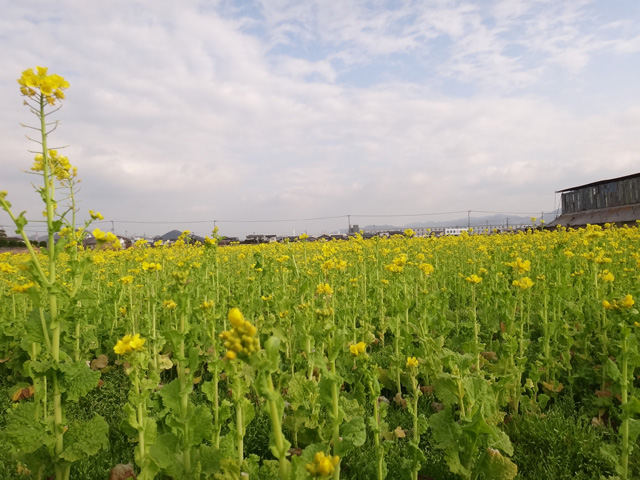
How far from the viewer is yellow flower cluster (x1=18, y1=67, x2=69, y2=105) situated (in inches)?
76.9

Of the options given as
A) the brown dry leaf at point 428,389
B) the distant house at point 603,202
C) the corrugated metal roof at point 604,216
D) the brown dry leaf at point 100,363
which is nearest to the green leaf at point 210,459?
the brown dry leaf at point 428,389

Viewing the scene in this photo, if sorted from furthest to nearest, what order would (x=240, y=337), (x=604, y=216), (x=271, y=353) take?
(x=604, y=216)
(x=271, y=353)
(x=240, y=337)

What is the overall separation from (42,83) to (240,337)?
1.88 meters

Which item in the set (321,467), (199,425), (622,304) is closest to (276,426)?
(321,467)

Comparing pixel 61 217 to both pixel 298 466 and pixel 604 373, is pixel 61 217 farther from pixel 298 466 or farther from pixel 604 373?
pixel 604 373

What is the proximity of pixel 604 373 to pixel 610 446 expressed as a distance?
1217 millimetres

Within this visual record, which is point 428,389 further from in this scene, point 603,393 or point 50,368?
point 50,368

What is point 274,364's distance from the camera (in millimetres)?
1185

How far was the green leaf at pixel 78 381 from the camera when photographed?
1.93 metres

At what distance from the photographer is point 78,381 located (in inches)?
77.7

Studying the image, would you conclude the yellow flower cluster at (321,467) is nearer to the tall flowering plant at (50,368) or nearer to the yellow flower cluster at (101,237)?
the tall flowering plant at (50,368)

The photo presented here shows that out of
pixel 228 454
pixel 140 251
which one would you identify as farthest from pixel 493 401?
pixel 140 251

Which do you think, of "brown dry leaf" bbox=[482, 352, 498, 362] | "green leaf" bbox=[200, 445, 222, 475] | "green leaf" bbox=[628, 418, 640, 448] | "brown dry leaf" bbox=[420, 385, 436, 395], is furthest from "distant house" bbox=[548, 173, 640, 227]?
"green leaf" bbox=[200, 445, 222, 475]

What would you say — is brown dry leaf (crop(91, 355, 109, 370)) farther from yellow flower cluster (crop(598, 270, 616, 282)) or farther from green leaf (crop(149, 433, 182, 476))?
yellow flower cluster (crop(598, 270, 616, 282))
